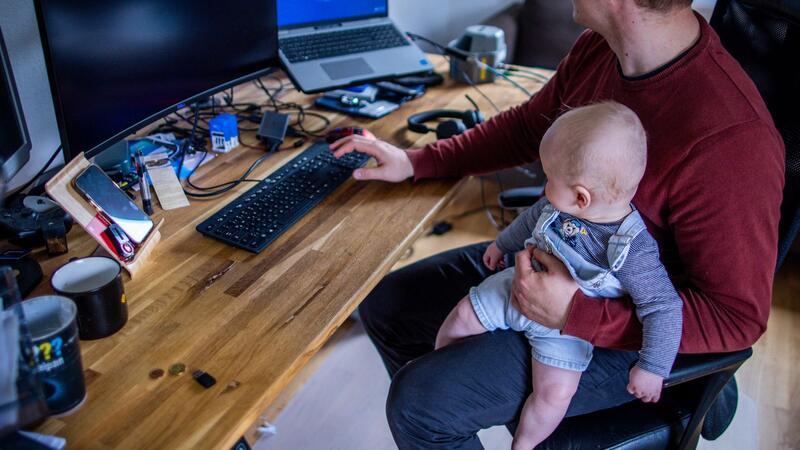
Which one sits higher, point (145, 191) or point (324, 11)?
point (324, 11)

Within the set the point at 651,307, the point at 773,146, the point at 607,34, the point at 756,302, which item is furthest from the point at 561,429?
the point at 607,34

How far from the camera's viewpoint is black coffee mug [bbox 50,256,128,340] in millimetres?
895

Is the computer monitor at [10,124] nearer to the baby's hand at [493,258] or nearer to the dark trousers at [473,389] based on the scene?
the dark trousers at [473,389]

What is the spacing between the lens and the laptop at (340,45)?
1.77 m

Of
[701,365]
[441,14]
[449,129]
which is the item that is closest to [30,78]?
[449,129]

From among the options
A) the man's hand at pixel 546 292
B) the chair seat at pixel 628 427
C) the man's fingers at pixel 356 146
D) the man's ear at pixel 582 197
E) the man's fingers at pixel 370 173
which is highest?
the man's ear at pixel 582 197

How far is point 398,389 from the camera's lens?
116 cm

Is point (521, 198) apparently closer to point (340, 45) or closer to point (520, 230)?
point (520, 230)

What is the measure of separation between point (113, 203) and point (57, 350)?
39cm

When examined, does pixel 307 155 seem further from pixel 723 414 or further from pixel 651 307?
pixel 723 414

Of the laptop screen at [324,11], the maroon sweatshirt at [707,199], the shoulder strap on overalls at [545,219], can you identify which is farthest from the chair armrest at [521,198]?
the laptop screen at [324,11]

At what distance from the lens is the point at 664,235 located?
108 centimetres

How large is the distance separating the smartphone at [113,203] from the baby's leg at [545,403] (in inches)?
28.7

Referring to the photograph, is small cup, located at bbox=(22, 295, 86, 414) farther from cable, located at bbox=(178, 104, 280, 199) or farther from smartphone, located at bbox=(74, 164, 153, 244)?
cable, located at bbox=(178, 104, 280, 199)
